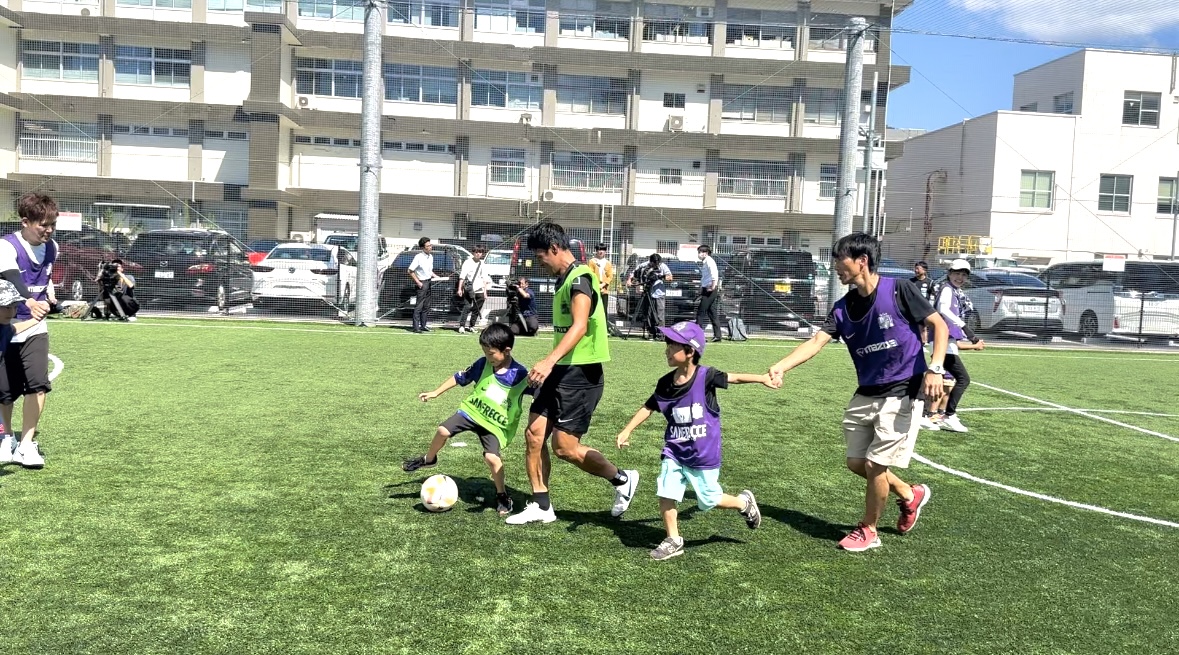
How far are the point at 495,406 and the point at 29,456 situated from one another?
3473mm

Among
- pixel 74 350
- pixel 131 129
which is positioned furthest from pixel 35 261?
pixel 131 129

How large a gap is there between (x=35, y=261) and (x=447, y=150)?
30916 mm

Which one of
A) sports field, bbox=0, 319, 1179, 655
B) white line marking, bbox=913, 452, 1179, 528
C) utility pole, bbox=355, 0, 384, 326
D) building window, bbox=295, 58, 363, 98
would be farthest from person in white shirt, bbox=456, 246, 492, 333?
building window, bbox=295, 58, 363, 98

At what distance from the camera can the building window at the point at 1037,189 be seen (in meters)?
40.0

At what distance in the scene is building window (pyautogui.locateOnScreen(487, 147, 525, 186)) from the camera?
36.2 metres

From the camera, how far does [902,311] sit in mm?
5254

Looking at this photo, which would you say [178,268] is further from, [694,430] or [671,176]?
[671,176]

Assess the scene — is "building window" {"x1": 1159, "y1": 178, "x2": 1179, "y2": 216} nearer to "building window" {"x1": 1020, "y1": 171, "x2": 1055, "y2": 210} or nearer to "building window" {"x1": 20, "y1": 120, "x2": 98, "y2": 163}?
"building window" {"x1": 1020, "y1": 171, "x2": 1055, "y2": 210}

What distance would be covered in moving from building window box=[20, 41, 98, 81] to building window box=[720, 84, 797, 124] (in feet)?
84.0

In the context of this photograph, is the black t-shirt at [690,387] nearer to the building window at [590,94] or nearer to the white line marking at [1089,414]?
the white line marking at [1089,414]

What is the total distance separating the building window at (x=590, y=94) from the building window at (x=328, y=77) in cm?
833

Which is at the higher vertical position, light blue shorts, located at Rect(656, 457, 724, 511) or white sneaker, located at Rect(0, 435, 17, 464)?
light blue shorts, located at Rect(656, 457, 724, 511)

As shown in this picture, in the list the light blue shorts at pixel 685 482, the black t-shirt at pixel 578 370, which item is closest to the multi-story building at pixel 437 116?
the black t-shirt at pixel 578 370

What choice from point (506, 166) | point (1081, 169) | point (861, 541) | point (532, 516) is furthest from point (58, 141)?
point (1081, 169)
